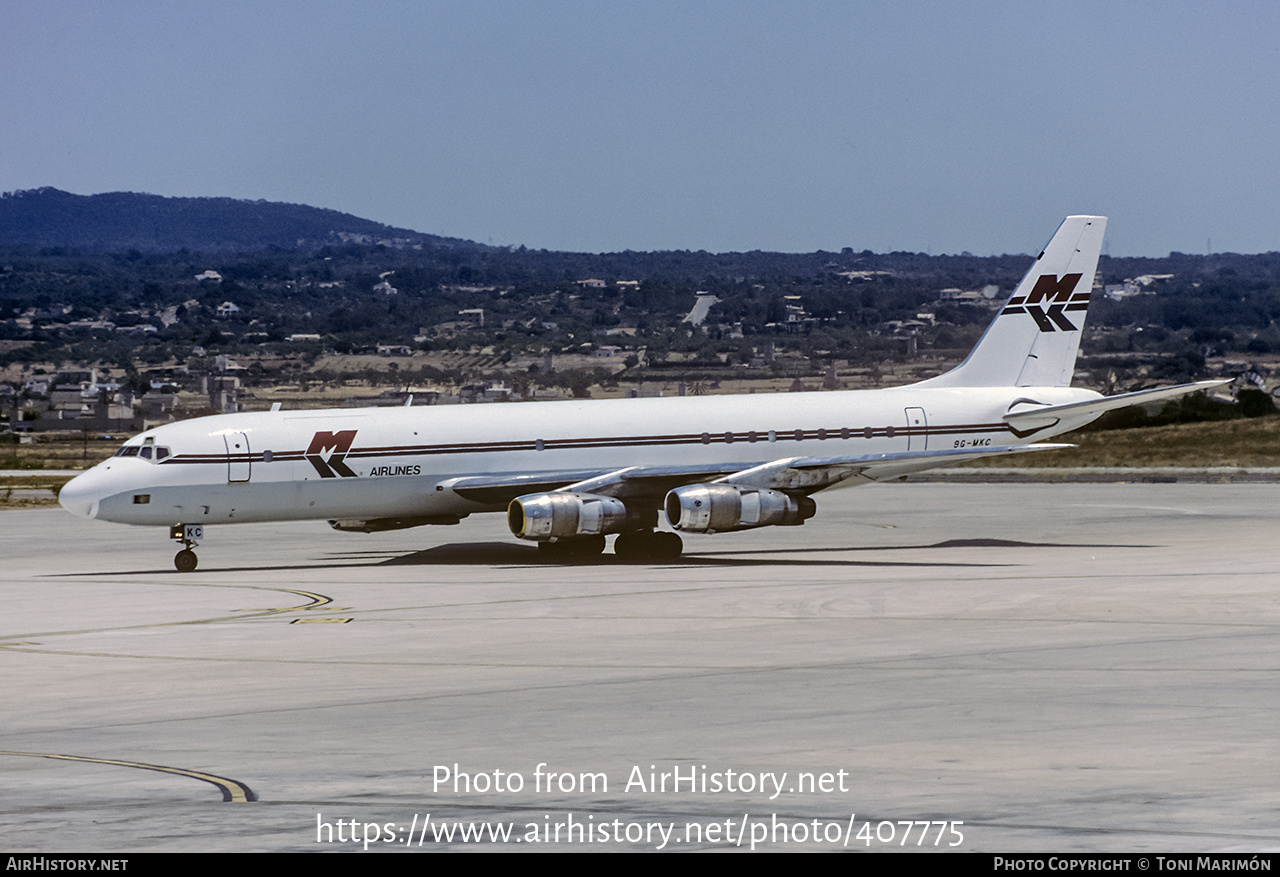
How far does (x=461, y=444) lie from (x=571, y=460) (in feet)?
9.89

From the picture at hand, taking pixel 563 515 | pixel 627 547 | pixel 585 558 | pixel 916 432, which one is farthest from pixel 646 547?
pixel 916 432

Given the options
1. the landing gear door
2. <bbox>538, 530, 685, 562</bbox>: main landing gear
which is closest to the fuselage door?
<bbox>538, 530, 685, 562</bbox>: main landing gear

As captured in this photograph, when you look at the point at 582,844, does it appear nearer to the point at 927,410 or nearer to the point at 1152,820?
the point at 1152,820

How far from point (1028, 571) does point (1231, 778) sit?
22.0m

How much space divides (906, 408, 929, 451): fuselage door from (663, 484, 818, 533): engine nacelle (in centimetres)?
615

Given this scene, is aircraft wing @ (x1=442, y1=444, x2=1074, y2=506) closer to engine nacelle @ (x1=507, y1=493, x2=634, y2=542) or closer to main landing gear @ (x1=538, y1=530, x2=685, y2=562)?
engine nacelle @ (x1=507, y1=493, x2=634, y2=542)

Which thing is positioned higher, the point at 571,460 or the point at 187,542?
the point at 571,460

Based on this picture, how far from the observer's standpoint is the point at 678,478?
140 ft

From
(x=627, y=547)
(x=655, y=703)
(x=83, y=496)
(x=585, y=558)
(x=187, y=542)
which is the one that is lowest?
(x=585, y=558)

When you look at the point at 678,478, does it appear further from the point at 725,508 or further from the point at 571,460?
the point at 571,460

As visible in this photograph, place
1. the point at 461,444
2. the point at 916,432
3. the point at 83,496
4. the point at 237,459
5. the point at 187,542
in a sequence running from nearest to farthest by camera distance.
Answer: the point at 83,496
the point at 237,459
the point at 187,542
the point at 461,444
the point at 916,432

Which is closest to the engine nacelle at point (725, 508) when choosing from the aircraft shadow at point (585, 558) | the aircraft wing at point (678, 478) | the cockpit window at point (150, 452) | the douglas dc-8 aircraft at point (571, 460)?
the douglas dc-8 aircraft at point (571, 460)

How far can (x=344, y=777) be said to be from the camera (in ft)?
53.2

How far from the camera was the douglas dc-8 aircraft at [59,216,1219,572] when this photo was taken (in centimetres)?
4062
